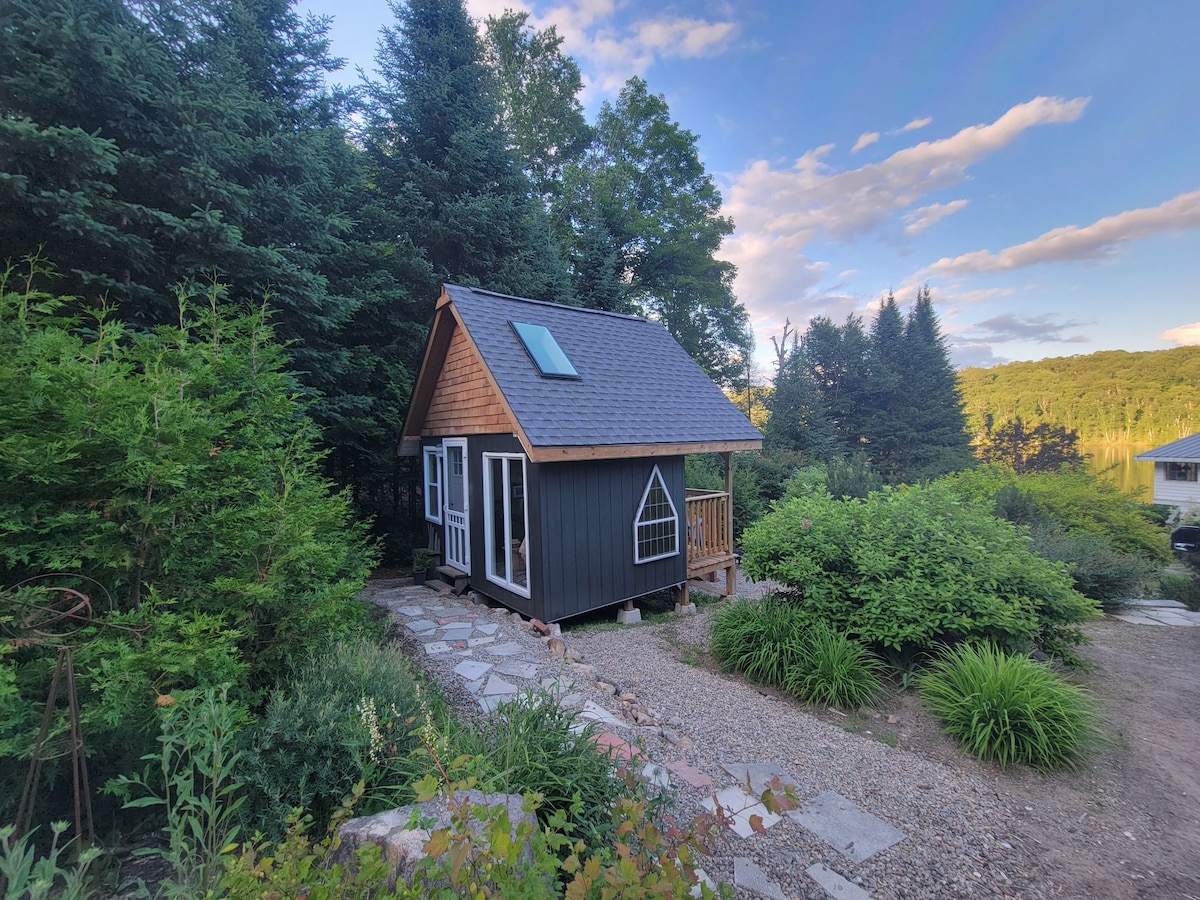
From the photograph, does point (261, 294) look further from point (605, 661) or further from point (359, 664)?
point (605, 661)

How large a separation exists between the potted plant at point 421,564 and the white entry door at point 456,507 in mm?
685

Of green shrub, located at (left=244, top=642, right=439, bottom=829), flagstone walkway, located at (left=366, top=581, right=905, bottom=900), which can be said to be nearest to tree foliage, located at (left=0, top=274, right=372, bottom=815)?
green shrub, located at (left=244, top=642, right=439, bottom=829)

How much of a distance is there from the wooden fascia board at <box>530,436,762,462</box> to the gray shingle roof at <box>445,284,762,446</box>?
0.07 metres

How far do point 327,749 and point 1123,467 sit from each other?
35375mm

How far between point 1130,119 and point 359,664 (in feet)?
43.8

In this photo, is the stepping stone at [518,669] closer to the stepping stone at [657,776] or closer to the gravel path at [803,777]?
the gravel path at [803,777]

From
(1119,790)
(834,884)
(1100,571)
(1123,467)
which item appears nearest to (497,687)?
(834,884)

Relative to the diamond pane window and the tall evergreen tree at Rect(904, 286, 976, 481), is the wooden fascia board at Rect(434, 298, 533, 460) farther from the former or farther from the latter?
the tall evergreen tree at Rect(904, 286, 976, 481)

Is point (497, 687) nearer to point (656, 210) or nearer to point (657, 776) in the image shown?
point (657, 776)

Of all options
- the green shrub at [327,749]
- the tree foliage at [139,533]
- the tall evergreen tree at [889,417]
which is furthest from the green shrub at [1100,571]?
the tall evergreen tree at [889,417]

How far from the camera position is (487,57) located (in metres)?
17.1


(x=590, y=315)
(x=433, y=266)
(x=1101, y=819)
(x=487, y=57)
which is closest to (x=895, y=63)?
(x=590, y=315)

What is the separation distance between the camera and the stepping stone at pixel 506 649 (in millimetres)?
4469

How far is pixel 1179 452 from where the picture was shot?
18.2 m
